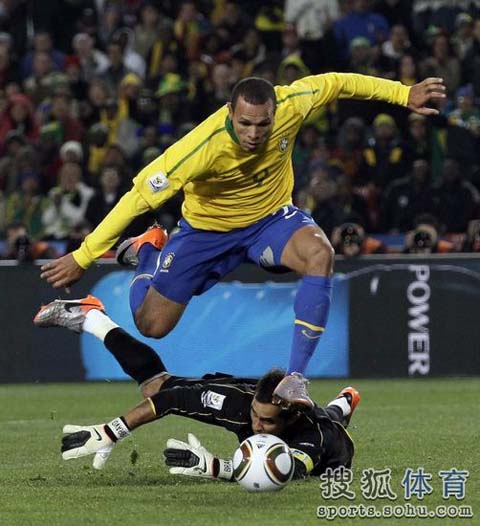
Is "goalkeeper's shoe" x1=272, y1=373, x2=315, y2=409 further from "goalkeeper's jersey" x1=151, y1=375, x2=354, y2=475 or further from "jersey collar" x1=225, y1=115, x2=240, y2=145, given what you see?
"jersey collar" x1=225, y1=115, x2=240, y2=145

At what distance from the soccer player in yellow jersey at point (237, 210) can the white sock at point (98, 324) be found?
36cm

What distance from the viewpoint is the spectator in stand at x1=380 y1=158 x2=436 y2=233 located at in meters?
17.4

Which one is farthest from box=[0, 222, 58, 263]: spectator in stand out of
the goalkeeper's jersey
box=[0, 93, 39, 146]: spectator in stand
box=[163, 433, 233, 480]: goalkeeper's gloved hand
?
box=[163, 433, 233, 480]: goalkeeper's gloved hand

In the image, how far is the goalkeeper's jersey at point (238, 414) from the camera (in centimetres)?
856

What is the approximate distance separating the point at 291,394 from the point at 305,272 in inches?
41.6

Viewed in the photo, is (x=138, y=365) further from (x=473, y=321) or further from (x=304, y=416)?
(x=473, y=321)

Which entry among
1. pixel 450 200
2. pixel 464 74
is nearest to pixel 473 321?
pixel 450 200

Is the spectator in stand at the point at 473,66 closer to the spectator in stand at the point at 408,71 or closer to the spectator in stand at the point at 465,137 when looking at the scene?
the spectator in stand at the point at 465,137

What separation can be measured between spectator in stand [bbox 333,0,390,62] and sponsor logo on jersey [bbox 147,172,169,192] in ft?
37.0

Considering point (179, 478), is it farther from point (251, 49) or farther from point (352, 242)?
Answer: point (251, 49)

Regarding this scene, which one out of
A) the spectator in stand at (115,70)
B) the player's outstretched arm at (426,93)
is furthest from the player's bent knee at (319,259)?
the spectator in stand at (115,70)

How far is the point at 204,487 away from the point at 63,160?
416 inches

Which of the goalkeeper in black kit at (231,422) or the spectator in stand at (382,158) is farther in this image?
the spectator in stand at (382,158)

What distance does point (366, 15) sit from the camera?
20.1 metres
